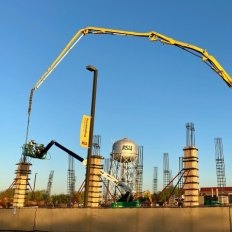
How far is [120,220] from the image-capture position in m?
18.5

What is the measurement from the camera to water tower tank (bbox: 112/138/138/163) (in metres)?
52.4

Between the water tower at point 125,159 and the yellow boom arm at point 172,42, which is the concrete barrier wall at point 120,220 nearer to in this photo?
the yellow boom arm at point 172,42

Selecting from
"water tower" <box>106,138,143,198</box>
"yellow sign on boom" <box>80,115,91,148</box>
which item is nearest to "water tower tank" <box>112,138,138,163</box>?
"water tower" <box>106,138,143,198</box>

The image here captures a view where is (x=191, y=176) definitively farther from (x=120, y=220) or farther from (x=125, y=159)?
(x=125, y=159)

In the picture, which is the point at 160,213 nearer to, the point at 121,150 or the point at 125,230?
the point at 125,230

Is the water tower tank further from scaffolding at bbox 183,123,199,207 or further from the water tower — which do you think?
scaffolding at bbox 183,123,199,207

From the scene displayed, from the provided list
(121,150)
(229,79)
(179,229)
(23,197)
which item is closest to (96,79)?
(179,229)

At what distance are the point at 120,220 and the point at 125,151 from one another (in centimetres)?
3383

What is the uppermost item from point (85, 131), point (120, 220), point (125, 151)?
point (125, 151)

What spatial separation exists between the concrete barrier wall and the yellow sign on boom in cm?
368

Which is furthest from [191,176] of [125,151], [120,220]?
[125,151]

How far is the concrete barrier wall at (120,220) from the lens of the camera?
1571 cm

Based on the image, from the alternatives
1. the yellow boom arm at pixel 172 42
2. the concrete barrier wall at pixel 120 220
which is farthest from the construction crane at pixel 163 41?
the concrete barrier wall at pixel 120 220

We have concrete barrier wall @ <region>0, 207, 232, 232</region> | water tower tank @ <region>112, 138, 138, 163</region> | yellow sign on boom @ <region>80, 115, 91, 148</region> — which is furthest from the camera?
water tower tank @ <region>112, 138, 138, 163</region>
